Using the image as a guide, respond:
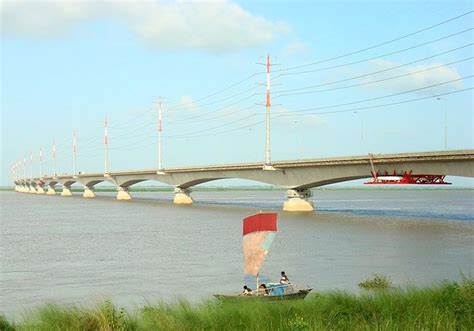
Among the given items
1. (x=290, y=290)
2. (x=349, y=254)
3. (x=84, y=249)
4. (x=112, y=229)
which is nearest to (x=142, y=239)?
(x=84, y=249)

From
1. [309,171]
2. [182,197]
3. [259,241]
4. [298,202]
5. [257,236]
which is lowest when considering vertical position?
[182,197]

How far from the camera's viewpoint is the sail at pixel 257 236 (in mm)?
19906

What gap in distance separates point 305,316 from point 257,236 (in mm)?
7573

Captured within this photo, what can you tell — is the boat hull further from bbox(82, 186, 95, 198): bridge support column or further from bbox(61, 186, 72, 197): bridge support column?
bbox(61, 186, 72, 197): bridge support column

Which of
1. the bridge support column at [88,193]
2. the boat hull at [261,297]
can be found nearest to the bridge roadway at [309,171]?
the boat hull at [261,297]

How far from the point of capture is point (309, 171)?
227ft

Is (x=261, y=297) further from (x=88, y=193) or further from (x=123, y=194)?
(x=88, y=193)

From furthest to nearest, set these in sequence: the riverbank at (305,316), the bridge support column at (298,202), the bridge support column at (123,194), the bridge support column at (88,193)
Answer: the bridge support column at (88,193) → the bridge support column at (123,194) → the bridge support column at (298,202) → the riverbank at (305,316)

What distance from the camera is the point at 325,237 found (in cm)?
4184

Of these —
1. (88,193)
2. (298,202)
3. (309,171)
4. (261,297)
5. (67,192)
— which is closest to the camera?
(261,297)

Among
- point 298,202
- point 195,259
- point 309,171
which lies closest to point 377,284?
point 195,259

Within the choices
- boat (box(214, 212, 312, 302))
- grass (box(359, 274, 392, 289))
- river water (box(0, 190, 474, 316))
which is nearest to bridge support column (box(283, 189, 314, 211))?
river water (box(0, 190, 474, 316))

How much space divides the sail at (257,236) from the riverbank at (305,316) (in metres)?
5.75

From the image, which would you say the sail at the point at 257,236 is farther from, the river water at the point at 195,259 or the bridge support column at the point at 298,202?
the bridge support column at the point at 298,202
